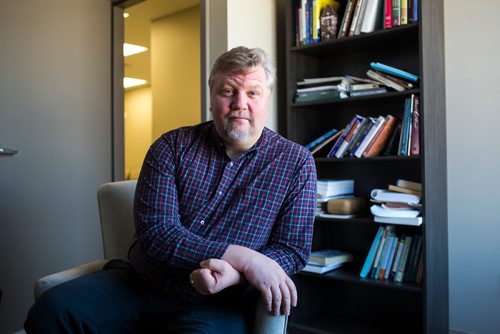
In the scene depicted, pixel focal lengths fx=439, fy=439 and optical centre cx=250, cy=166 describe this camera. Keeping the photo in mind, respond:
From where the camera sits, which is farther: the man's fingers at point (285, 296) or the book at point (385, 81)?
the book at point (385, 81)

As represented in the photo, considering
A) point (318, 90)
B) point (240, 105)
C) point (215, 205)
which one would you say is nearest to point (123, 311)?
point (215, 205)

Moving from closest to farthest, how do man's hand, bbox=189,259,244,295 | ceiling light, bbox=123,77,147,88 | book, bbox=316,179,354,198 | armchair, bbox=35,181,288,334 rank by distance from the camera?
man's hand, bbox=189,259,244,295 < armchair, bbox=35,181,288,334 < book, bbox=316,179,354,198 < ceiling light, bbox=123,77,147,88

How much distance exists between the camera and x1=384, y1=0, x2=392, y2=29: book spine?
2.04 metres

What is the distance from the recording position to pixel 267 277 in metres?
1.19

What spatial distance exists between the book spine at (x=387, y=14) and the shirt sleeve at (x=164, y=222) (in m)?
1.22

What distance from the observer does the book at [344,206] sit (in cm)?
218

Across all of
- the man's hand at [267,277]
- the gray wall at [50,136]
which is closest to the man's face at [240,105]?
the man's hand at [267,277]

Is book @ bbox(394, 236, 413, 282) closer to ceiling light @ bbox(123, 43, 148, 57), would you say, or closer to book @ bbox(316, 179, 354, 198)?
book @ bbox(316, 179, 354, 198)

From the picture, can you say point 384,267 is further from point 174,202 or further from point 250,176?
point 174,202

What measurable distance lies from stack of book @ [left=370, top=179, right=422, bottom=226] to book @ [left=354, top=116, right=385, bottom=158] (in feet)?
0.69

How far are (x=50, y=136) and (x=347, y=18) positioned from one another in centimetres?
176

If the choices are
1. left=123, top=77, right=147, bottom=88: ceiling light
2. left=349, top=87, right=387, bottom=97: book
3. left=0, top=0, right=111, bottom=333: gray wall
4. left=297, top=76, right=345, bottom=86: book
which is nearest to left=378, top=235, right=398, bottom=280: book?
left=349, top=87, right=387, bottom=97: book

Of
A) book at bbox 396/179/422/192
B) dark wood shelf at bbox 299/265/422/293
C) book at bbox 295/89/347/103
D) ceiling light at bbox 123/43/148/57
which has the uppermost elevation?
ceiling light at bbox 123/43/148/57

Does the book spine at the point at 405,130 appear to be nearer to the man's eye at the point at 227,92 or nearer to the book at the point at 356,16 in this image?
the book at the point at 356,16
